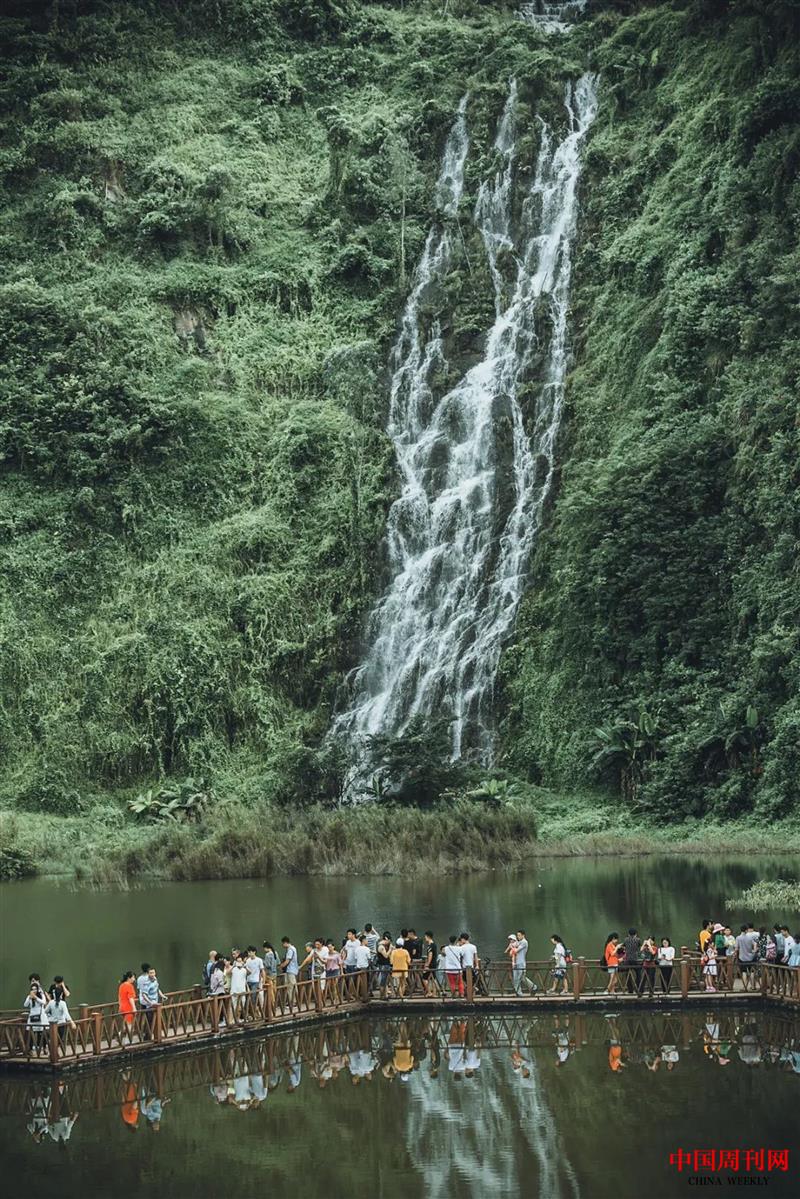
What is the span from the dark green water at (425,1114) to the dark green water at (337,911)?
5.36m

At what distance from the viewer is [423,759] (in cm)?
5012

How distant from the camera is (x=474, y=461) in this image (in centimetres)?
6191

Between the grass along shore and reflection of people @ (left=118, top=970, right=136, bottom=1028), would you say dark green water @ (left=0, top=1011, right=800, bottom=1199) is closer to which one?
reflection of people @ (left=118, top=970, right=136, bottom=1028)

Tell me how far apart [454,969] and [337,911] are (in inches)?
337

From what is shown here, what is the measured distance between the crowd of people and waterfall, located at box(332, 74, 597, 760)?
25.6m

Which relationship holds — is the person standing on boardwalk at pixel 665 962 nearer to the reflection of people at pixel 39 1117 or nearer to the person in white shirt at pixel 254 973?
the person in white shirt at pixel 254 973

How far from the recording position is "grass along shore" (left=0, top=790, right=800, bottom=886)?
45281 mm

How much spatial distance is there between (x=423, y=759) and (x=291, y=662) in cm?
1103

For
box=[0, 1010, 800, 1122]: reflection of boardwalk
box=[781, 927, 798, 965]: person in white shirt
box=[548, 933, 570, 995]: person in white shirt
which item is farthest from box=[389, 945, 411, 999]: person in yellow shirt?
box=[781, 927, 798, 965]: person in white shirt

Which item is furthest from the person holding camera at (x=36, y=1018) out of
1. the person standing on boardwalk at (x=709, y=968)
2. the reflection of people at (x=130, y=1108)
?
the person standing on boardwalk at (x=709, y=968)

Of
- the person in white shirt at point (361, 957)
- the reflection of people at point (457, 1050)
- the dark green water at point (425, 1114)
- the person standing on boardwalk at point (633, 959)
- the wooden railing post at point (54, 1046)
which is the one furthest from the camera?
the person in white shirt at point (361, 957)

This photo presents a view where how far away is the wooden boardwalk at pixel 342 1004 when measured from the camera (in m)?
25.0

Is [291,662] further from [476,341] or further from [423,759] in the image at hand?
[476,341]

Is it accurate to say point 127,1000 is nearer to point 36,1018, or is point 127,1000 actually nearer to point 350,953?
point 36,1018
